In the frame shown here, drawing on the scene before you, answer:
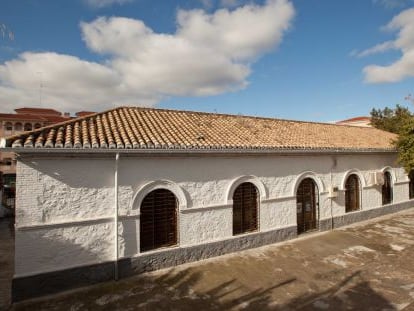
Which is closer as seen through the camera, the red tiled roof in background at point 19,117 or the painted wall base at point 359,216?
the painted wall base at point 359,216

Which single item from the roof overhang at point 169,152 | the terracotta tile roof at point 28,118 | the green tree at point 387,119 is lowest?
the roof overhang at point 169,152

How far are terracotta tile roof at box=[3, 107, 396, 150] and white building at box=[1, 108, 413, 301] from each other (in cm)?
6

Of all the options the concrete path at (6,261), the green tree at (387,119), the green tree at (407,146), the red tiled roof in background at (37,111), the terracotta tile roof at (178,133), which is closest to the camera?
the concrete path at (6,261)

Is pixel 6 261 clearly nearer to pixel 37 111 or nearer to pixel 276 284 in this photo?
pixel 276 284

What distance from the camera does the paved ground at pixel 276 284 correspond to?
671 cm

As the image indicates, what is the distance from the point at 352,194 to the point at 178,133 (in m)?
9.52

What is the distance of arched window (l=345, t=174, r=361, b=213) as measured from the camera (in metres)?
13.7

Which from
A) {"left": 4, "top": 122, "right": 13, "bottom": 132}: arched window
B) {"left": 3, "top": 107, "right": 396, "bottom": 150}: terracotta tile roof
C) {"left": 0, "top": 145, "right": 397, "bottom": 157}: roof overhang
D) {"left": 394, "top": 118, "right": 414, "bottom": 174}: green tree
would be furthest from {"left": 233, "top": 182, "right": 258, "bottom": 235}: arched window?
{"left": 4, "top": 122, "right": 13, "bottom": 132}: arched window

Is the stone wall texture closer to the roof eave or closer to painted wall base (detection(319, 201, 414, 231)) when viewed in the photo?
the roof eave

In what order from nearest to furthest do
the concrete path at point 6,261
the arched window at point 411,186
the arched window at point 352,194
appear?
the concrete path at point 6,261 → the arched window at point 352,194 → the arched window at point 411,186

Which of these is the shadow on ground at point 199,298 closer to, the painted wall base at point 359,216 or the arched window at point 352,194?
the painted wall base at point 359,216

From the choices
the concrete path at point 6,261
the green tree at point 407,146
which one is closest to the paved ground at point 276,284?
the concrete path at point 6,261

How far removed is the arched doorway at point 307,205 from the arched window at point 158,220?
569 cm

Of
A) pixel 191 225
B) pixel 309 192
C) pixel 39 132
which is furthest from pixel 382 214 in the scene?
pixel 39 132
